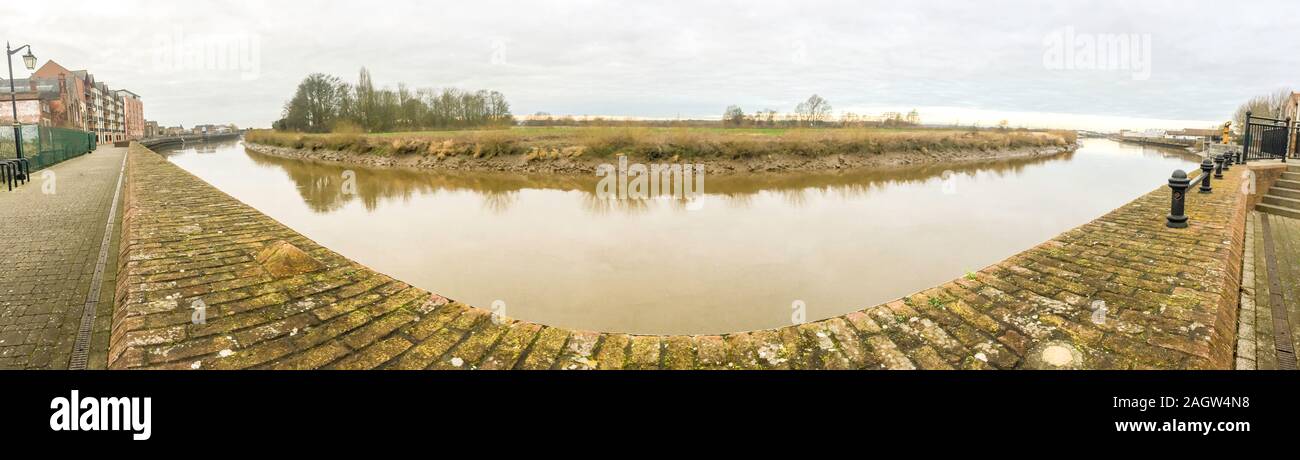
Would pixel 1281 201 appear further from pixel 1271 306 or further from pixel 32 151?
pixel 32 151

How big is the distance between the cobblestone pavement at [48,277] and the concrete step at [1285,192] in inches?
584

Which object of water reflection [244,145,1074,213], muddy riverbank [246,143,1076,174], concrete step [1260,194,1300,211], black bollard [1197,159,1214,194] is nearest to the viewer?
black bollard [1197,159,1214,194]

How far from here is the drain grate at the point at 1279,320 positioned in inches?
129

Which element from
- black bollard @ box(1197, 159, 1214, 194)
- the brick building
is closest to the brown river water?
black bollard @ box(1197, 159, 1214, 194)

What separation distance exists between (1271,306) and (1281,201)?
763cm

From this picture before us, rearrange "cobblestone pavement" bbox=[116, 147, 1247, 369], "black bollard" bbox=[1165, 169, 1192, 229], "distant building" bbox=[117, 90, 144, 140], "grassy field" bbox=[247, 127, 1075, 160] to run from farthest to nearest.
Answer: "distant building" bbox=[117, 90, 144, 140] < "grassy field" bbox=[247, 127, 1075, 160] < "black bollard" bbox=[1165, 169, 1192, 229] < "cobblestone pavement" bbox=[116, 147, 1247, 369]

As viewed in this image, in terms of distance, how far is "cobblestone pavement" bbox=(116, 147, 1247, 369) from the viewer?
7.49 ft

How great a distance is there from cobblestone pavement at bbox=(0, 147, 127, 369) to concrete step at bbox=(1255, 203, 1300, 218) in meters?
13.8

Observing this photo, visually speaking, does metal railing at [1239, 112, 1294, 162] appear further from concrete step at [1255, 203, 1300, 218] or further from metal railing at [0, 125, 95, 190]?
metal railing at [0, 125, 95, 190]

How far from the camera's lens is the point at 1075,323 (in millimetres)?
2723

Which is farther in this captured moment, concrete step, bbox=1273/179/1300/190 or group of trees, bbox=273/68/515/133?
group of trees, bbox=273/68/515/133

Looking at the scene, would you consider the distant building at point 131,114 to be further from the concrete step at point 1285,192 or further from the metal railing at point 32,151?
Result: the concrete step at point 1285,192

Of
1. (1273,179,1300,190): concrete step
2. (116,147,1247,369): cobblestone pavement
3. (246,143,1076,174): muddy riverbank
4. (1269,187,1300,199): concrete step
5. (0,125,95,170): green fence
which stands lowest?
(116,147,1247,369): cobblestone pavement
